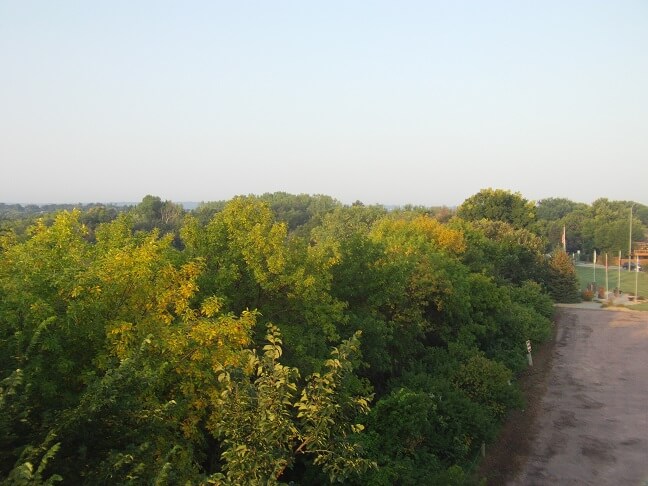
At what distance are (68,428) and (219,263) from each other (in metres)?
8.61

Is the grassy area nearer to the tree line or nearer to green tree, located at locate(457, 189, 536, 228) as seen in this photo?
green tree, located at locate(457, 189, 536, 228)

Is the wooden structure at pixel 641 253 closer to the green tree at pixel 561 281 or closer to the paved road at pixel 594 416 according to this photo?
the green tree at pixel 561 281

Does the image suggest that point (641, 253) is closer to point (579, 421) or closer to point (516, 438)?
point (579, 421)

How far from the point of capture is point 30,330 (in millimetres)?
8227

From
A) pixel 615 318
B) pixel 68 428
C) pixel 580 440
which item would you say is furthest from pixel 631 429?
pixel 615 318

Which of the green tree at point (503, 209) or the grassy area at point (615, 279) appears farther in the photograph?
the grassy area at point (615, 279)

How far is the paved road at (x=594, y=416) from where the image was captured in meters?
15.9

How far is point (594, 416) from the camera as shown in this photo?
20.5 m

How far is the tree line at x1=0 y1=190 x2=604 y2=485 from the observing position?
6363mm

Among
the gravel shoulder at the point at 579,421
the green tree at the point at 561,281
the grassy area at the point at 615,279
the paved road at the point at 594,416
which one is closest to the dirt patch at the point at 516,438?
the gravel shoulder at the point at 579,421

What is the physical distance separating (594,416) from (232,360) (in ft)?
55.0

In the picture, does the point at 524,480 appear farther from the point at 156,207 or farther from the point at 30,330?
the point at 156,207

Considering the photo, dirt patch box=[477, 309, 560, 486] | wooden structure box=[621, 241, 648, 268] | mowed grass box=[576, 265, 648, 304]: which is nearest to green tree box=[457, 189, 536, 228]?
mowed grass box=[576, 265, 648, 304]

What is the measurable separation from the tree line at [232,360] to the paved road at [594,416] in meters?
1.91
